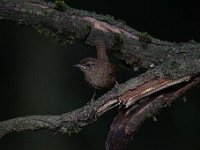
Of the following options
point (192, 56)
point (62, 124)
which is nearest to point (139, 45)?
point (192, 56)

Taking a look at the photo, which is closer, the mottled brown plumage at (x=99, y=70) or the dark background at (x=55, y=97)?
the mottled brown plumage at (x=99, y=70)

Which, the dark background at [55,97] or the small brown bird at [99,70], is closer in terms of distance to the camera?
the small brown bird at [99,70]

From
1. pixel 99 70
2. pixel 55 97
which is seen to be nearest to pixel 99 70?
pixel 99 70

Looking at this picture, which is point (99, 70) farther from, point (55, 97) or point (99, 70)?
point (55, 97)

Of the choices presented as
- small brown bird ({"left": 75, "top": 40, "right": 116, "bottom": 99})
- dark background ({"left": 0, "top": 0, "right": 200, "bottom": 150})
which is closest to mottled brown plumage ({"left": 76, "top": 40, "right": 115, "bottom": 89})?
small brown bird ({"left": 75, "top": 40, "right": 116, "bottom": 99})

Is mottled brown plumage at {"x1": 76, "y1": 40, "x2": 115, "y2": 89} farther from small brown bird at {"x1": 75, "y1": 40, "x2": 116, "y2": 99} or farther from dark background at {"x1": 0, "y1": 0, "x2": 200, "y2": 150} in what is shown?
dark background at {"x1": 0, "y1": 0, "x2": 200, "y2": 150}

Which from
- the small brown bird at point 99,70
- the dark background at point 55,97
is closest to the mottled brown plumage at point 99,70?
the small brown bird at point 99,70

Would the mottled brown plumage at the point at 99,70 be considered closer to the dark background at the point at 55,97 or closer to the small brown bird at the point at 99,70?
the small brown bird at the point at 99,70
